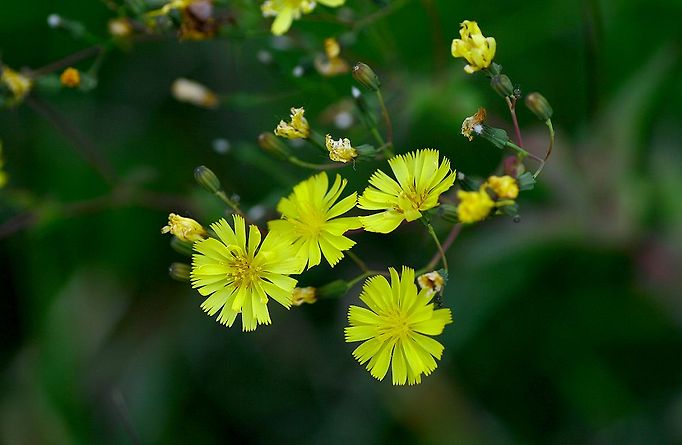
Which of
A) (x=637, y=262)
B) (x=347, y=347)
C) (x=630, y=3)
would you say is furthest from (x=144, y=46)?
(x=637, y=262)

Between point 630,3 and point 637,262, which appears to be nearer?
point 637,262

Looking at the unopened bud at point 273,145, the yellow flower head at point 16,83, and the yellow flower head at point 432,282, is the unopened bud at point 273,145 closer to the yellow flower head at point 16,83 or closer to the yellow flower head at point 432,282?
the yellow flower head at point 432,282

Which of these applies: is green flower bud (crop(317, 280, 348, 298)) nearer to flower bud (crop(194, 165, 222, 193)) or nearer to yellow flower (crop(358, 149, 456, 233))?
yellow flower (crop(358, 149, 456, 233))

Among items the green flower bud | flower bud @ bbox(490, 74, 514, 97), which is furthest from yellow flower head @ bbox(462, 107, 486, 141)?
the green flower bud

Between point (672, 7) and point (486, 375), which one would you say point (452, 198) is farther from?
point (672, 7)

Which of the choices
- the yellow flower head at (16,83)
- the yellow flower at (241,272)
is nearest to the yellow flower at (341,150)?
the yellow flower at (241,272)

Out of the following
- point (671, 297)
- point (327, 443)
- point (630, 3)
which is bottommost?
point (327, 443)
